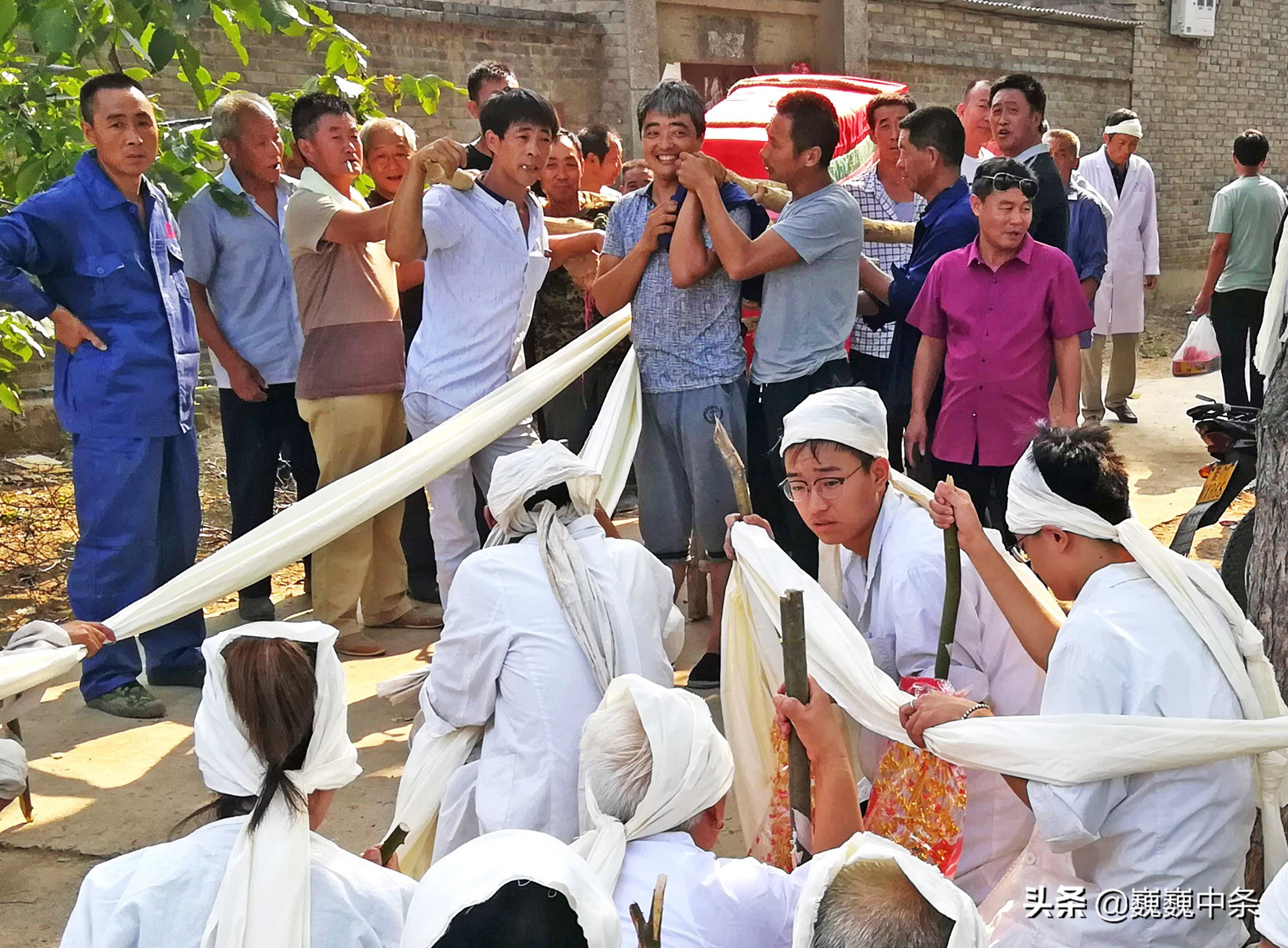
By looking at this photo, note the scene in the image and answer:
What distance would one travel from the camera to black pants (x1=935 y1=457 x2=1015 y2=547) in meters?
4.63

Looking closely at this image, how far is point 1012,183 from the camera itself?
4.41 metres

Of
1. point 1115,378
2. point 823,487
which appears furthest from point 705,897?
point 1115,378

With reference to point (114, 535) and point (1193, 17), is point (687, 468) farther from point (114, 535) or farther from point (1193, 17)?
point (1193, 17)

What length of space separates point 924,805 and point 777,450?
1877 millimetres

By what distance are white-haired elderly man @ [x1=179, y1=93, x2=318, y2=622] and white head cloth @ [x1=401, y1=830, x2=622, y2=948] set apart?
12.6ft

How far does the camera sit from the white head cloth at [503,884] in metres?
1.58

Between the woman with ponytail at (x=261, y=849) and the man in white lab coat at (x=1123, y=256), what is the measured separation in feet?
26.1

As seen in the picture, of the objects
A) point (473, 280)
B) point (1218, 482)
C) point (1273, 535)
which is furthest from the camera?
point (1218, 482)

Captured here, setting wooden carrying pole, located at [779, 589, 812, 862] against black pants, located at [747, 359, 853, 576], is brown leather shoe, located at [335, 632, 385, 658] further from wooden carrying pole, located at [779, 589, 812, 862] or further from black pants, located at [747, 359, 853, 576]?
wooden carrying pole, located at [779, 589, 812, 862]

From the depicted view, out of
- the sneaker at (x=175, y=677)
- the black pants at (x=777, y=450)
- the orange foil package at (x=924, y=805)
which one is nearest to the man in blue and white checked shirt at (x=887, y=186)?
the black pants at (x=777, y=450)

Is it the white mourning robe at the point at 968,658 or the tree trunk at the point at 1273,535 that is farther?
the tree trunk at the point at 1273,535

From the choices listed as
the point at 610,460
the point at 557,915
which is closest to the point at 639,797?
the point at 557,915

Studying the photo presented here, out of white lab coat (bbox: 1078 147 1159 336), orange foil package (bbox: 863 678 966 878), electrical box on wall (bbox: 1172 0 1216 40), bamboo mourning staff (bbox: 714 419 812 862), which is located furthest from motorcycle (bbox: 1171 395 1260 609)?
electrical box on wall (bbox: 1172 0 1216 40)

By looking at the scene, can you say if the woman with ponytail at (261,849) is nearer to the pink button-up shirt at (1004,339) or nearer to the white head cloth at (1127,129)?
the pink button-up shirt at (1004,339)
